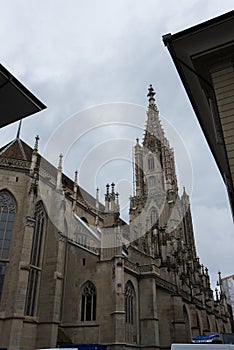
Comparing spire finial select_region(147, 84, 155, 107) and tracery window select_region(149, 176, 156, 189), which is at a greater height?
spire finial select_region(147, 84, 155, 107)

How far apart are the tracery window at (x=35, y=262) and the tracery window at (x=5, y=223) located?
1.51 meters

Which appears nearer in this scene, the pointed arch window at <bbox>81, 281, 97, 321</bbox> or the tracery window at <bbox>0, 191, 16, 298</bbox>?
the tracery window at <bbox>0, 191, 16, 298</bbox>

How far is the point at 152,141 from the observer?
159 feet

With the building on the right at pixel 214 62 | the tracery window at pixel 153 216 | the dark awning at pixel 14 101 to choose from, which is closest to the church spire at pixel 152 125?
the tracery window at pixel 153 216

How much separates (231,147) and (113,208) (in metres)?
17.3

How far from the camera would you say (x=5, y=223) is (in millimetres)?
19453

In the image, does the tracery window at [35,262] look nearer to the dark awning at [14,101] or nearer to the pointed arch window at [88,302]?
the pointed arch window at [88,302]

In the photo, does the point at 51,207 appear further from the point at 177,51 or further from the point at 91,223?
the point at 177,51

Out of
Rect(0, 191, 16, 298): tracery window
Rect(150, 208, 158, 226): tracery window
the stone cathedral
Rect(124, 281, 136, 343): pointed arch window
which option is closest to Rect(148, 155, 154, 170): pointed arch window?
Rect(150, 208, 158, 226): tracery window

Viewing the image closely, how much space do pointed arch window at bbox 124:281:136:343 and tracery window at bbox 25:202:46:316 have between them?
5.68m

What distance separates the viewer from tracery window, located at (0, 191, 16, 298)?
18.2 meters

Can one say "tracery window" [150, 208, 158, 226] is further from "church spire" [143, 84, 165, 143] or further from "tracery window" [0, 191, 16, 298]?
"tracery window" [0, 191, 16, 298]

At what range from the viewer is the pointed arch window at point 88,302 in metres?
19.2

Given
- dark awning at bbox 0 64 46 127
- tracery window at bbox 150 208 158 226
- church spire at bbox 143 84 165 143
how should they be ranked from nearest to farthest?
dark awning at bbox 0 64 46 127
tracery window at bbox 150 208 158 226
church spire at bbox 143 84 165 143
